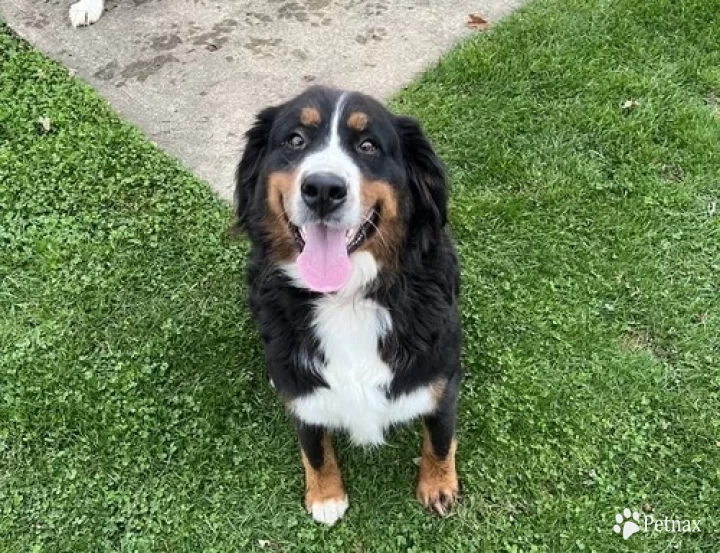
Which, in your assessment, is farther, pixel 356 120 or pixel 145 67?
pixel 145 67

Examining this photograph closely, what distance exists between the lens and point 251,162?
2748mm

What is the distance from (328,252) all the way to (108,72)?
3167mm

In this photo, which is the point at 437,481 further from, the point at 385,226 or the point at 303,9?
the point at 303,9

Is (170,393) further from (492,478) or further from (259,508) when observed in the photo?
(492,478)

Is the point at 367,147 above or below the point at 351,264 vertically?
above

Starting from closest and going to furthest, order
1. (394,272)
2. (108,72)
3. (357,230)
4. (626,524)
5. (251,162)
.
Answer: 1. (357,230)
2. (394,272)
3. (251,162)
4. (626,524)
5. (108,72)

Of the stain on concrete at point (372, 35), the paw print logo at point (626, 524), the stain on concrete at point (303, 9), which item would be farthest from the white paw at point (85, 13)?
the paw print logo at point (626, 524)

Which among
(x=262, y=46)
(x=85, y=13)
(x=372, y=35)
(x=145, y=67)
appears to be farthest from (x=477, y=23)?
(x=85, y=13)

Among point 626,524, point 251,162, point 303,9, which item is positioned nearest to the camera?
point 251,162

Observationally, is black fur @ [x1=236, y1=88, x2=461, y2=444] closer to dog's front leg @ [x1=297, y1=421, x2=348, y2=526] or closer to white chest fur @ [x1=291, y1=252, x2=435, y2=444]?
white chest fur @ [x1=291, y1=252, x2=435, y2=444]

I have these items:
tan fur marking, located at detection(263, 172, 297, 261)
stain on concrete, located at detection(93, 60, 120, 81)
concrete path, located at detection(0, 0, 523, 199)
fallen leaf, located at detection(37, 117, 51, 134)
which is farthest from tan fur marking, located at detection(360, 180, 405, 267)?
stain on concrete, located at detection(93, 60, 120, 81)

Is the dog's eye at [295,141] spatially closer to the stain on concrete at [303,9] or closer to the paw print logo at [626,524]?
the paw print logo at [626,524]

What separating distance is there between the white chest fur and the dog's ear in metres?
0.35

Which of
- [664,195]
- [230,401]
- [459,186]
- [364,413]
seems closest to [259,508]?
[230,401]
